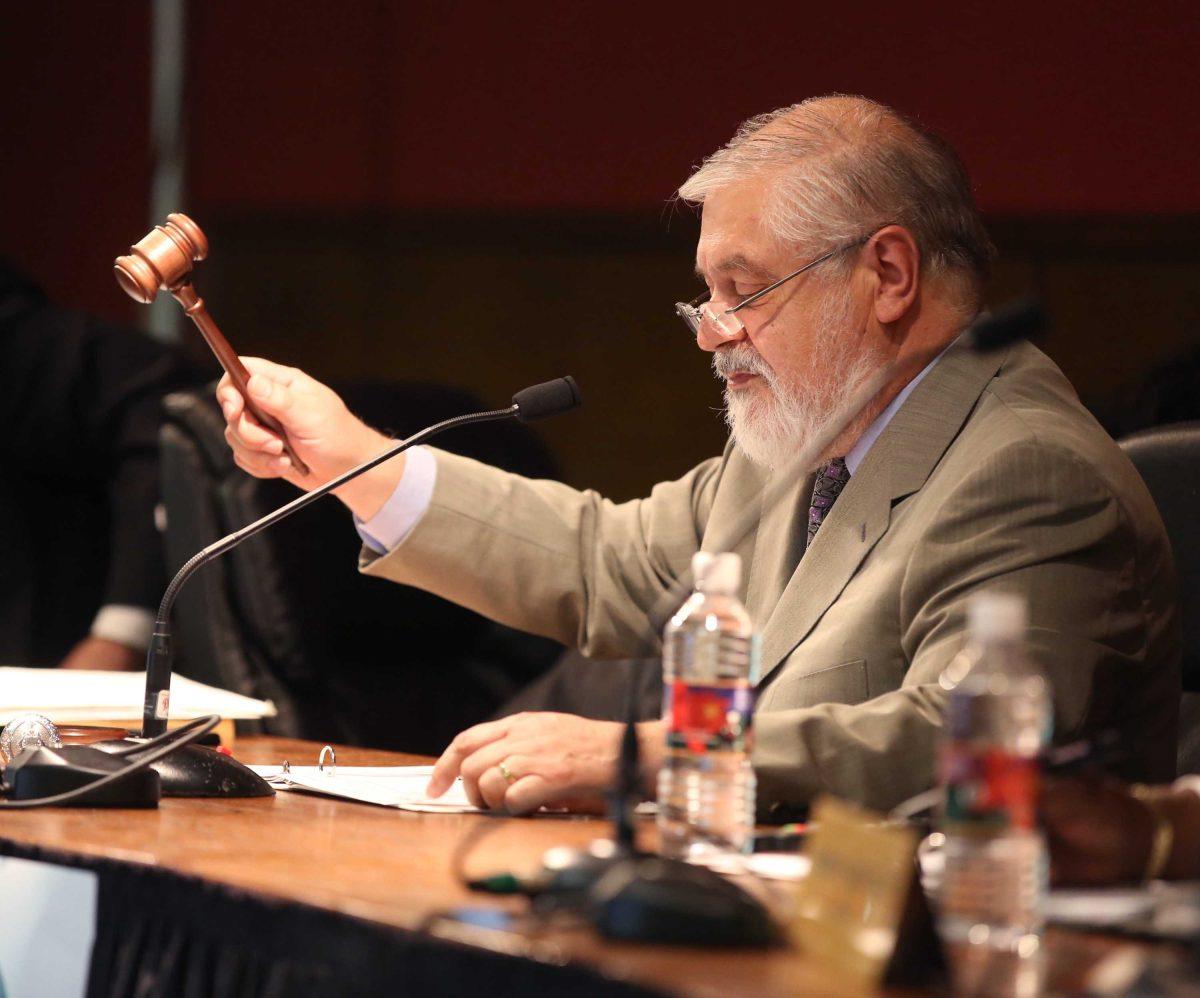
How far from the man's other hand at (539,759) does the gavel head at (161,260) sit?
646 mm

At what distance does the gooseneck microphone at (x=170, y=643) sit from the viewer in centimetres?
154

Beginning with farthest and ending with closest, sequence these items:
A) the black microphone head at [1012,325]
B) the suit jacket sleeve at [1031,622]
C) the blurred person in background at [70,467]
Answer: the blurred person in background at [70,467] < the suit jacket sleeve at [1031,622] < the black microphone head at [1012,325]

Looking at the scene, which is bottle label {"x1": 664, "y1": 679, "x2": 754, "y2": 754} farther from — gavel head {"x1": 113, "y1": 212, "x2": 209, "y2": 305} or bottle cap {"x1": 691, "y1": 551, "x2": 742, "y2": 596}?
gavel head {"x1": 113, "y1": 212, "x2": 209, "y2": 305}

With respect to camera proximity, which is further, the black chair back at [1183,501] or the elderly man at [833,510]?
the black chair back at [1183,501]

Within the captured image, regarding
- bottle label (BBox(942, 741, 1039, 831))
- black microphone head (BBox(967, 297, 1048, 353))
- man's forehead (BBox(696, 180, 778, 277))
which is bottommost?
bottle label (BBox(942, 741, 1039, 831))

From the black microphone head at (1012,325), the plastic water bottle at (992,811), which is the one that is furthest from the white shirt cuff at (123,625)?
the plastic water bottle at (992,811)

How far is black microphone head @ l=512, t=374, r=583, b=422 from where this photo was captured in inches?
68.8

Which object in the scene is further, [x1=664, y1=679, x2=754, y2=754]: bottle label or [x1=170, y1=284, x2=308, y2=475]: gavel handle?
[x1=170, y1=284, x2=308, y2=475]: gavel handle

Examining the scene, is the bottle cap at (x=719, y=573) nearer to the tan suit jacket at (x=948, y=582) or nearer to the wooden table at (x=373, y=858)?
the tan suit jacket at (x=948, y=582)

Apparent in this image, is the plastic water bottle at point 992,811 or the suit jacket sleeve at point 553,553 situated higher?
the suit jacket sleeve at point 553,553

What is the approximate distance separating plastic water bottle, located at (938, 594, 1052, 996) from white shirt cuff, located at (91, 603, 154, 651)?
2812 millimetres

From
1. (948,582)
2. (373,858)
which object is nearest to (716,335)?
(948,582)

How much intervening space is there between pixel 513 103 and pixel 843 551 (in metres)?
2.06

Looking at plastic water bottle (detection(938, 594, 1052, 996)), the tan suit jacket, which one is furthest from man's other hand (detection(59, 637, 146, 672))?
plastic water bottle (detection(938, 594, 1052, 996))
